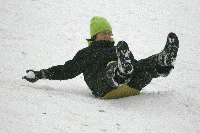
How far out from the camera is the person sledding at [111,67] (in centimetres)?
182

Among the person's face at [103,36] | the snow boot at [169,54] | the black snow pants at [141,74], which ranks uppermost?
the person's face at [103,36]

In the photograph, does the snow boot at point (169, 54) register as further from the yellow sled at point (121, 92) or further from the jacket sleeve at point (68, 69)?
the jacket sleeve at point (68, 69)

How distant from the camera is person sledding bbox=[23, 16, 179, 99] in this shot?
182 cm

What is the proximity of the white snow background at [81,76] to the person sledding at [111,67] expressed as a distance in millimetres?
132

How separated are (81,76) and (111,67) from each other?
59.7 inches

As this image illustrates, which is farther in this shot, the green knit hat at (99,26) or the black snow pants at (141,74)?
the green knit hat at (99,26)

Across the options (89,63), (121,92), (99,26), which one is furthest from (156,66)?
(99,26)

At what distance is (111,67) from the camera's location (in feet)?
6.19

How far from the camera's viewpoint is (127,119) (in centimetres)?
169

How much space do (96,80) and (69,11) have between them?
4.08 meters

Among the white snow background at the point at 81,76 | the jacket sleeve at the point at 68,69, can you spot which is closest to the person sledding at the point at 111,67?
the jacket sleeve at the point at 68,69

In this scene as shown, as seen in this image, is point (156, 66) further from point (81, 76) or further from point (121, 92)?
point (81, 76)

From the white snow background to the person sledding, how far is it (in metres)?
0.13

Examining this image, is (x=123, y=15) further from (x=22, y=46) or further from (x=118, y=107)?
(x=118, y=107)
